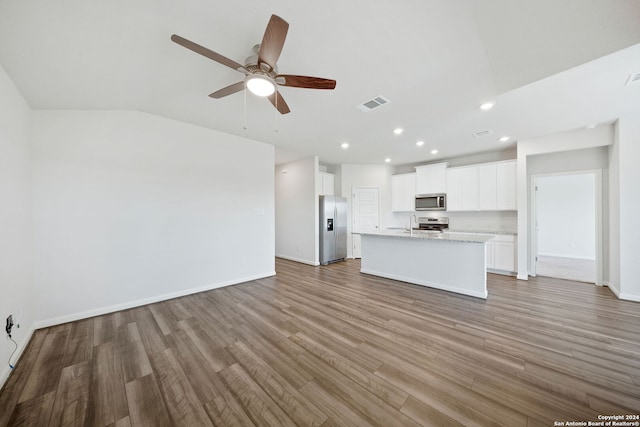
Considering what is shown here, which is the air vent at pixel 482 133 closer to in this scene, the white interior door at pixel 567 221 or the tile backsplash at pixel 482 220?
the tile backsplash at pixel 482 220

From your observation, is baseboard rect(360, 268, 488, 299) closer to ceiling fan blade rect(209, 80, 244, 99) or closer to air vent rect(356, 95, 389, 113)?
air vent rect(356, 95, 389, 113)

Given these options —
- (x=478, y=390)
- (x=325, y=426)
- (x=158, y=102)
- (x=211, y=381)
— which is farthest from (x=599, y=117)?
(x=158, y=102)

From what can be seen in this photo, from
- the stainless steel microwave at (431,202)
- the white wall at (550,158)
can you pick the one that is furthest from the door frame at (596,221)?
the stainless steel microwave at (431,202)

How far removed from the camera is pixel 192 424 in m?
1.40

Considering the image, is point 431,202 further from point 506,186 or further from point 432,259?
point 432,259

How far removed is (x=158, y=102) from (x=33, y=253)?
90.8 inches

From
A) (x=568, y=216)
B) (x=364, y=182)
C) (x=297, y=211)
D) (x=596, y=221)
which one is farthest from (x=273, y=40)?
(x=568, y=216)

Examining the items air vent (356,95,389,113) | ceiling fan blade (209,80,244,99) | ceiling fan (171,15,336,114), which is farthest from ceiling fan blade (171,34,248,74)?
air vent (356,95,389,113)

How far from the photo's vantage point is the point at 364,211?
6.69 meters

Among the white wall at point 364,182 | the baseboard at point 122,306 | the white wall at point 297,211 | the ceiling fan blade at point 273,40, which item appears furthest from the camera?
the white wall at point 364,182

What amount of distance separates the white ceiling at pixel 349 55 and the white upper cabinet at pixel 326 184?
3037 mm

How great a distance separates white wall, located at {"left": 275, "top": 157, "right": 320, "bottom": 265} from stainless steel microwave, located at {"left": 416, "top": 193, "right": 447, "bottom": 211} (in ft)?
9.53

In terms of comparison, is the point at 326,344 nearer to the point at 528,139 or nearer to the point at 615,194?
the point at 615,194

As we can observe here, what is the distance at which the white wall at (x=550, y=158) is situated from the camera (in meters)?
3.88
